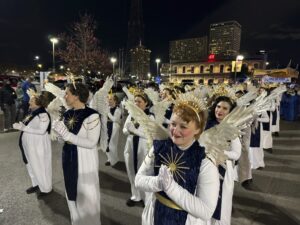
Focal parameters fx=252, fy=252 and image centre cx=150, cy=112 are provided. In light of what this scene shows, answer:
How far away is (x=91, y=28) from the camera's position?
79.0 ft

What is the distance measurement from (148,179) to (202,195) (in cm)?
40

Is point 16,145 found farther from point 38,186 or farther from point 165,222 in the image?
point 165,222

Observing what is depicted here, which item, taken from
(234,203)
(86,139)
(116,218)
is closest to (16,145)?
(116,218)

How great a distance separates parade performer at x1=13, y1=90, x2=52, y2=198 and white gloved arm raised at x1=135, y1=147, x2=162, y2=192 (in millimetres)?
3119

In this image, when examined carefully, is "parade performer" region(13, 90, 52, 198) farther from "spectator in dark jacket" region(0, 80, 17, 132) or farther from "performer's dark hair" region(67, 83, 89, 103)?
"spectator in dark jacket" region(0, 80, 17, 132)

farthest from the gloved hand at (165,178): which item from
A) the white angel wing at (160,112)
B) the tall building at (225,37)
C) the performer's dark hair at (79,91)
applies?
the tall building at (225,37)

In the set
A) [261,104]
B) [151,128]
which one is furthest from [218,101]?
[151,128]

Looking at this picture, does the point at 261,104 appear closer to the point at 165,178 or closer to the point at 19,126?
the point at 165,178

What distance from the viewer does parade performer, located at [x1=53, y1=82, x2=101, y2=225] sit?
3.21 metres

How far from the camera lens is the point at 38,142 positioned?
4691 millimetres

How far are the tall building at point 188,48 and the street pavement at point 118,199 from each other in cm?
13243

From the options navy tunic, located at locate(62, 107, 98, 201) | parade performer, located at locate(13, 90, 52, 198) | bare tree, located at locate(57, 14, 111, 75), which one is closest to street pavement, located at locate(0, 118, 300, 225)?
parade performer, located at locate(13, 90, 52, 198)

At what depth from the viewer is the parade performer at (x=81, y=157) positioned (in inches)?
126

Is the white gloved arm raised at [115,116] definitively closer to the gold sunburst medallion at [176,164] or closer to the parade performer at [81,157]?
the parade performer at [81,157]
